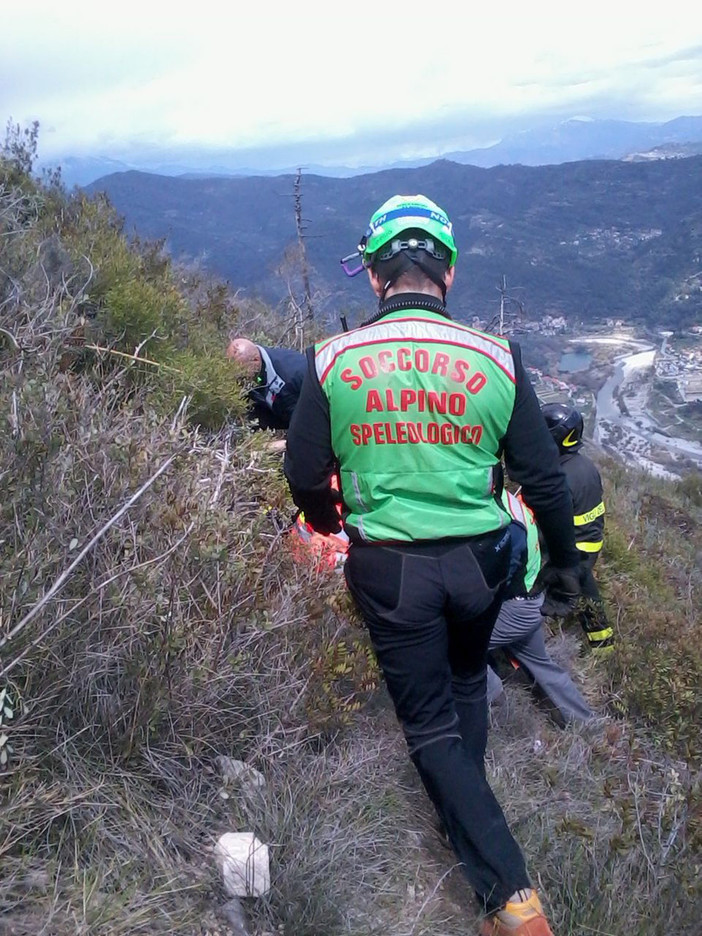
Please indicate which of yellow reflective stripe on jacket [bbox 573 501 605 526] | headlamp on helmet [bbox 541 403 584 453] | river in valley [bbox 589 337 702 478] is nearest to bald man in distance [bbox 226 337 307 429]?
headlamp on helmet [bbox 541 403 584 453]

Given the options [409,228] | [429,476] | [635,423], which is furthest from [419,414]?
[635,423]

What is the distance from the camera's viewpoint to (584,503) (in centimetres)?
423

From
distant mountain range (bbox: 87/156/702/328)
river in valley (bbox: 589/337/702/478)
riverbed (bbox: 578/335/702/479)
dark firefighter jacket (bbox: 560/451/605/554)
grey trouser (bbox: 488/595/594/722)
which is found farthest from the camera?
distant mountain range (bbox: 87/156/702/328)

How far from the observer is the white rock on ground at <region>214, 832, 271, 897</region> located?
6.34ft

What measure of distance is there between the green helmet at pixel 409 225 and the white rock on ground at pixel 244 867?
1800 millimetres

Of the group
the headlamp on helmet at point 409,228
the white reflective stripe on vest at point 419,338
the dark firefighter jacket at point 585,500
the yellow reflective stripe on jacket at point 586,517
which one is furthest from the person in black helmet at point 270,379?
the white reflective stripe on vest at point 419,338

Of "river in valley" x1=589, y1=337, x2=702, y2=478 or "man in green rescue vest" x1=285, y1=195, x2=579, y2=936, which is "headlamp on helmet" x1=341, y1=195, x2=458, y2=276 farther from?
"river in valley" x1=589, y1=337, x2=702, y2=478

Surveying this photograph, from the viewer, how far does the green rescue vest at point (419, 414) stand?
7.23ft

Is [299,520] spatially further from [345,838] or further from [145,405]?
[345,838]

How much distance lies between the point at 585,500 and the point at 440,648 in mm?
2250

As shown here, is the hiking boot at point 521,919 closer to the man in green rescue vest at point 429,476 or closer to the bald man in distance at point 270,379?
the man in green rescue vest at point 429,476

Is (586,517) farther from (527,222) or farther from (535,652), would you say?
(527,222)

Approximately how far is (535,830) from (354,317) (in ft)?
A: 36.5

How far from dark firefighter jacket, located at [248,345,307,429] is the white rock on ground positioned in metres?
2.98
